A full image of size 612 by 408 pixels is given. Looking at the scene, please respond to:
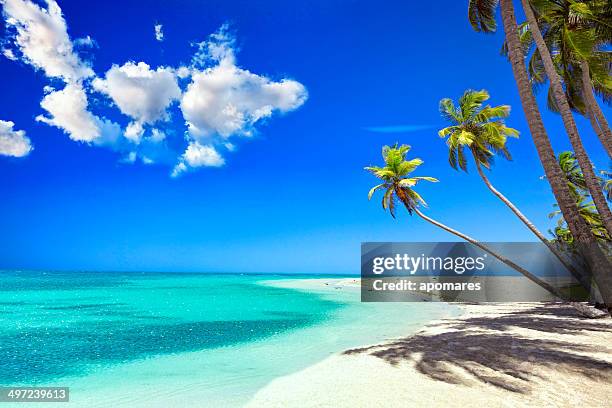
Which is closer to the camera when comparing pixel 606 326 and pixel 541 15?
pixel 606 326

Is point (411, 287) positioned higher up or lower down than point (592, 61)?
lower down

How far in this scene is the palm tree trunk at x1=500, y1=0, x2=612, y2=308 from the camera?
28.5 feet

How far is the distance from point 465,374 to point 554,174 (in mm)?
6509

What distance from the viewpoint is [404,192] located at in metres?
20.7

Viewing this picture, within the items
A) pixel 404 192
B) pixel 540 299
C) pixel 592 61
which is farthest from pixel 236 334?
pixel 540 299

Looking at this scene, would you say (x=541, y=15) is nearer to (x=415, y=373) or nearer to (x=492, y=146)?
(x=492, y=146)

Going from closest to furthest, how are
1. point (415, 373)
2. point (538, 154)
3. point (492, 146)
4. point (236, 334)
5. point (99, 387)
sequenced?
point (415, 373) → point (99, 387) → point (538, 154) → point (236, 334) → point (492, 146)

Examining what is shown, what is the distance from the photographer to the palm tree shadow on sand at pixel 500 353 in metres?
6.62

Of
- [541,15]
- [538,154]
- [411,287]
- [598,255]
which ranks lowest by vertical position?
[411,287]

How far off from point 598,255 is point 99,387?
1286 cm

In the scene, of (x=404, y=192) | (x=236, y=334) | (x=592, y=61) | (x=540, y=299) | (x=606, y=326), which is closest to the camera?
(x=606, y=326)

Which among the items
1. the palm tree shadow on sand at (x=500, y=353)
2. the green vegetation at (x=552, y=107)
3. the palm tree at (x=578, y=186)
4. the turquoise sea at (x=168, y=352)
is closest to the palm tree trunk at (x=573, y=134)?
the green vegetation at (x=552, y=107)

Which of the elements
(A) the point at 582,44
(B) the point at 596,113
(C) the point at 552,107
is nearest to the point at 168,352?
(A) the point at 582,44

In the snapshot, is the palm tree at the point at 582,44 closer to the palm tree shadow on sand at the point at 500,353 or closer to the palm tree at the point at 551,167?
the palm tree at the point at 551,167
